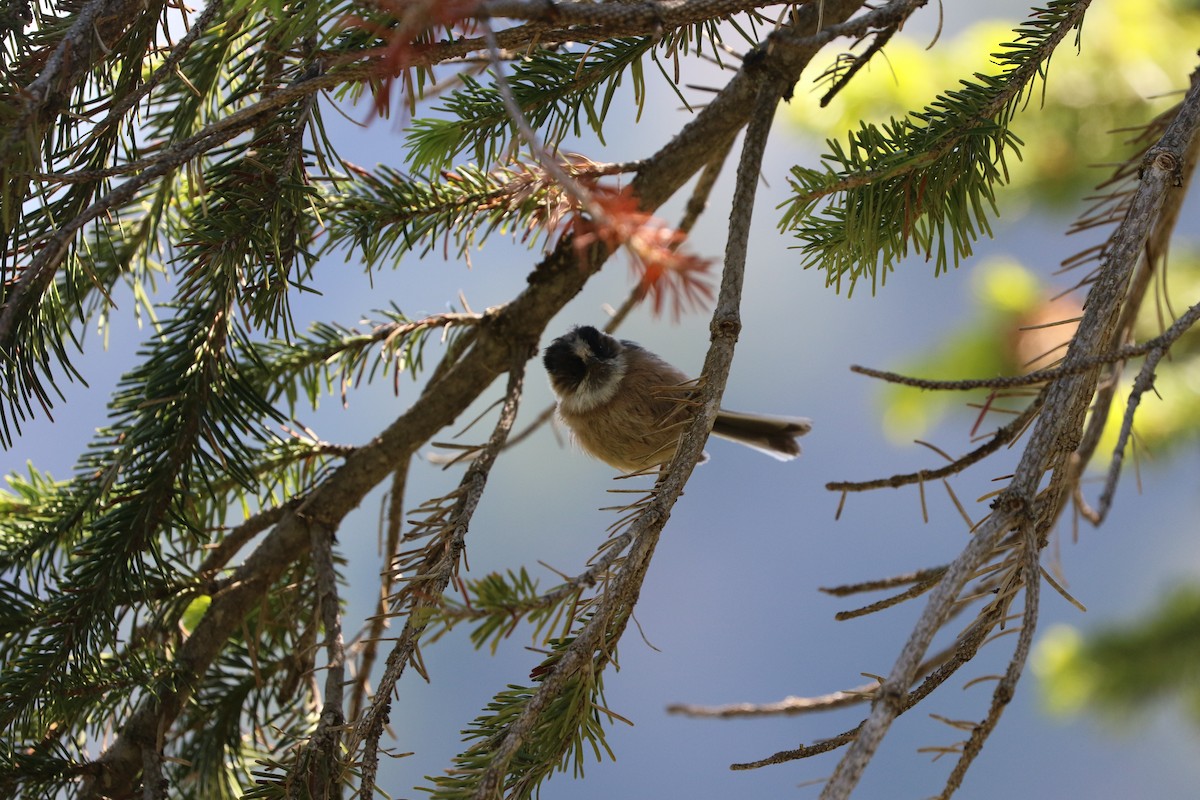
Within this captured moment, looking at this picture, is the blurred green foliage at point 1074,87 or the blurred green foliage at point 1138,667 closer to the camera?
the blurred green foliage at point 1074,87

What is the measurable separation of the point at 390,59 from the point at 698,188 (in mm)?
952

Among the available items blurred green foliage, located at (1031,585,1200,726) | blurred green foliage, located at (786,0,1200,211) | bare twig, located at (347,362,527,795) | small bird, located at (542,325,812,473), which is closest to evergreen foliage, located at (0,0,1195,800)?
bare twig, located at (347,362,527,795)

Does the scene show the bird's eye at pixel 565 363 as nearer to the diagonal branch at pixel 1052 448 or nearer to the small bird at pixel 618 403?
the small bird at pixel 618 403

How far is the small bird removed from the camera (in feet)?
5.30

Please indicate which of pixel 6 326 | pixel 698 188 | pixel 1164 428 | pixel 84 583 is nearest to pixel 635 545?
pixel 6 326

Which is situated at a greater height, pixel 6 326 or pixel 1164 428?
pixel 1164 428

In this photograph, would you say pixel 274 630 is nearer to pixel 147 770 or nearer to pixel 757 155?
pixel 147 770

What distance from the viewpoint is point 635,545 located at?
2.25ft

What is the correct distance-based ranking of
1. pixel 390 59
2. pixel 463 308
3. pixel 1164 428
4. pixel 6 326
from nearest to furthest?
1. pixel 390 59
2. pixel 6 326
3. pixel 463 308
4. pixel 1164 428

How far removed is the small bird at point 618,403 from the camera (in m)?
1.61

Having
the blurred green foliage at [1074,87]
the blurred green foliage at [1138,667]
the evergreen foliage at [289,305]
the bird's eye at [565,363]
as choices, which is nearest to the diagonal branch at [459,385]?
the evergreen foliage at [289,305]

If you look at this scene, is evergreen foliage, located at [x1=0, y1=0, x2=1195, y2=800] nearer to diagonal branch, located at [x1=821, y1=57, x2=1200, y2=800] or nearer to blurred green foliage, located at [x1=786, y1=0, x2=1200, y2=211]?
diagonal branch, located at [x1=821, y1=57, x2=1200, y2=800]

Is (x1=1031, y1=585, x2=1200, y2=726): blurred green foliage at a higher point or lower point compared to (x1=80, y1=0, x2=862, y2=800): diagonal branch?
higher

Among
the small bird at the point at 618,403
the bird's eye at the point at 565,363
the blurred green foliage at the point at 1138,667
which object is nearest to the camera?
the small bird at the point at 618,403
